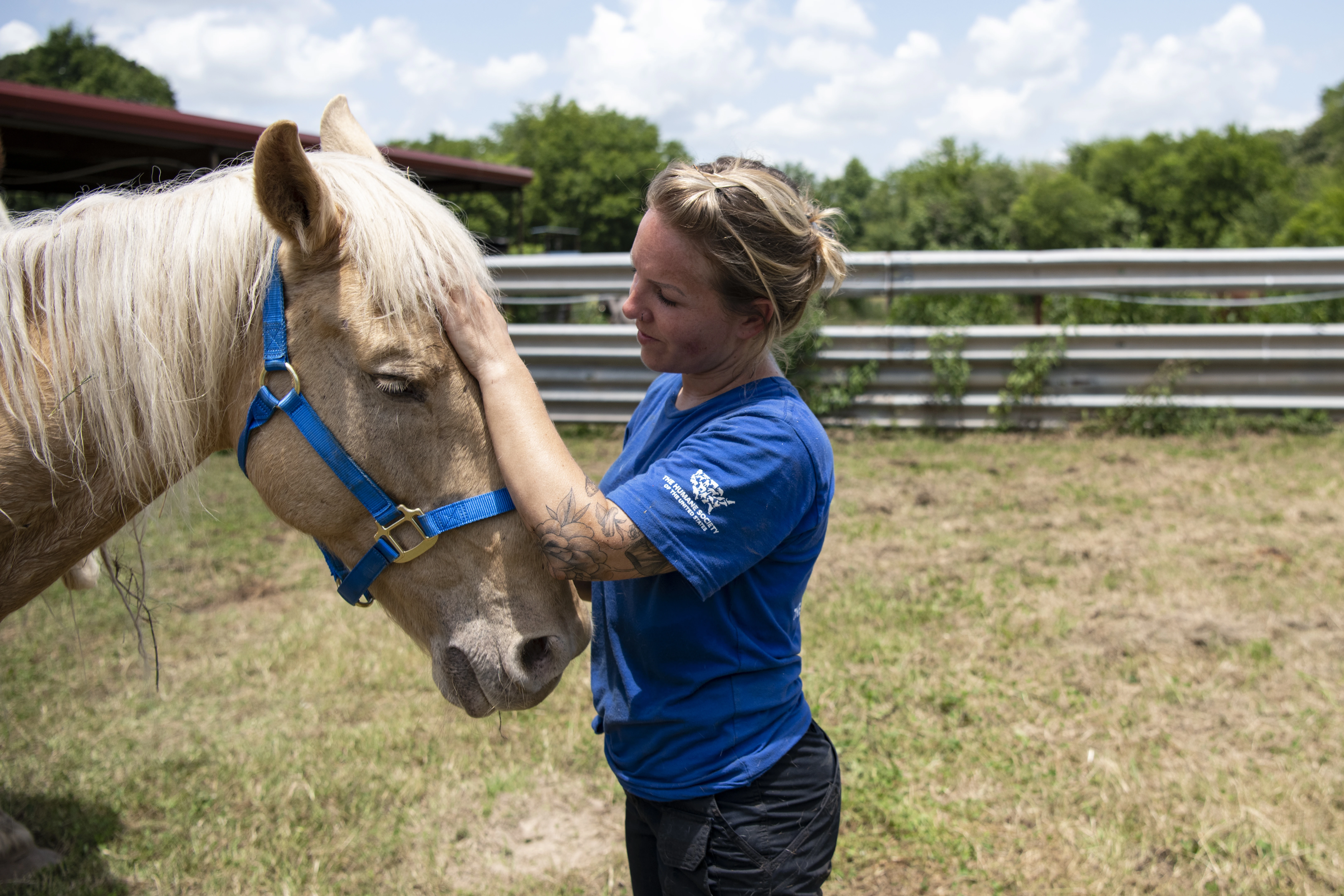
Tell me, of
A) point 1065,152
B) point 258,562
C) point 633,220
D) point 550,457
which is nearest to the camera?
point 550,457

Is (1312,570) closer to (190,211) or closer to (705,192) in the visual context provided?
(705,192)

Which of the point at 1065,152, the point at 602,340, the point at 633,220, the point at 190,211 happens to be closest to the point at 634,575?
the point at 190,211

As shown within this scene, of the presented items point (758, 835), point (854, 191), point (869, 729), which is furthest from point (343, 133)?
point (854, 191)

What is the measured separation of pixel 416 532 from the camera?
1492 millimetres

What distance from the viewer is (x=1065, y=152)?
5094cm

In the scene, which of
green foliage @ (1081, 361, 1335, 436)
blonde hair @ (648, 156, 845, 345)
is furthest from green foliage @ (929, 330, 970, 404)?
blonde hair @ (648, 156, 845, 345)

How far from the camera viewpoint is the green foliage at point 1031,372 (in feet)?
23.6

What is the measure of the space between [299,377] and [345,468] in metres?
0.18

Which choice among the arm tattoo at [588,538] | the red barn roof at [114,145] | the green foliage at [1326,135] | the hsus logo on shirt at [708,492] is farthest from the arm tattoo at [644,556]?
the green foliage at [1326,135]

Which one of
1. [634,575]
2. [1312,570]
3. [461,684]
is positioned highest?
[634,575]

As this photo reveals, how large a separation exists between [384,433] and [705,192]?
699 mm

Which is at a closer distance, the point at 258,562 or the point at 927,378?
the point at 258,562

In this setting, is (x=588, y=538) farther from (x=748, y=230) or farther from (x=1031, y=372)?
(x=1031, y=372)

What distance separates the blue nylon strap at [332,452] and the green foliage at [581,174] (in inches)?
1567
